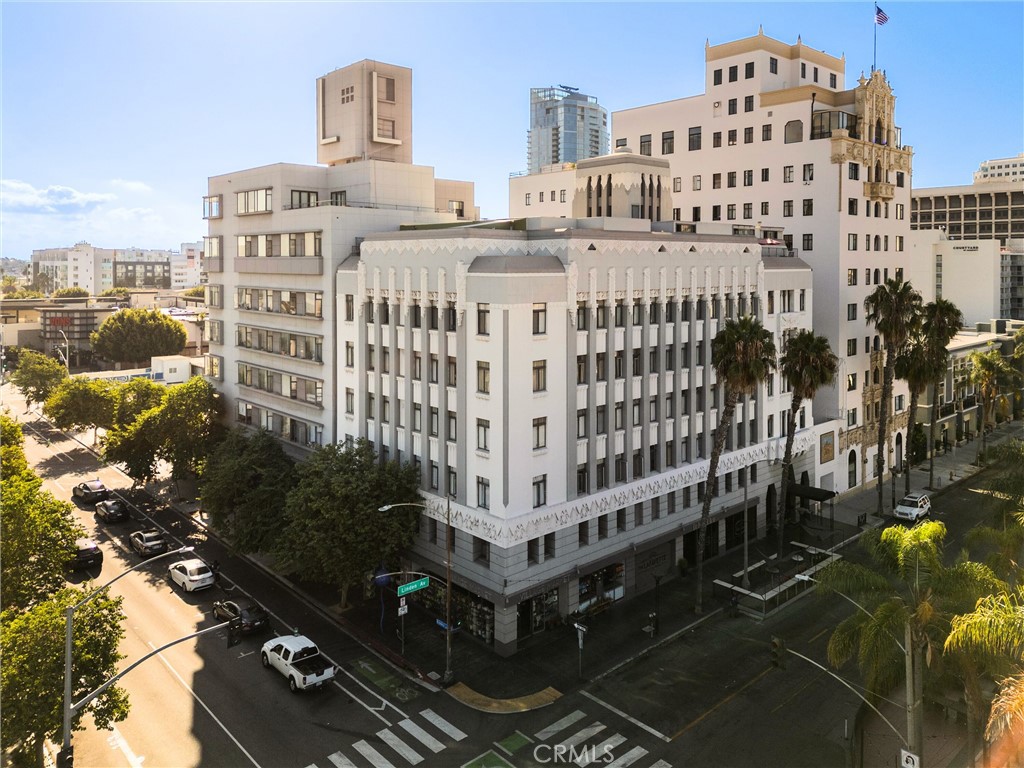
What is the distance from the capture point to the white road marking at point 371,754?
32.6 metres

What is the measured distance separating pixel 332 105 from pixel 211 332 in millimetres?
23312

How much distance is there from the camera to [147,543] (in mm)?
55625

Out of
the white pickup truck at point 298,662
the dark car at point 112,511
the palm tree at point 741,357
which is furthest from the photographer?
the dark car at point 112,511

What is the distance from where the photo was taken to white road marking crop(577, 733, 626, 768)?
109ft

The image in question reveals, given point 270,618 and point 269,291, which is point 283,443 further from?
point 270,618

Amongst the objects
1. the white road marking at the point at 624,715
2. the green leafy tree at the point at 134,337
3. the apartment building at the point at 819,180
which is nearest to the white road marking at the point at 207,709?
the white road marking at the point at 624,715

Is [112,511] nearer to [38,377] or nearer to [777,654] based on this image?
[38,377]

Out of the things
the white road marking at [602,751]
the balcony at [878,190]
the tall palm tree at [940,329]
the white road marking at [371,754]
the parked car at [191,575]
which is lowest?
the white road marking at [602,751]

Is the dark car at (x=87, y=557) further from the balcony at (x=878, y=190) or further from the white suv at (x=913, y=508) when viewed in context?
the balcony at (x=878, y=190)

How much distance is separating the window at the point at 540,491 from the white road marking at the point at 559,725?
11.1 meters

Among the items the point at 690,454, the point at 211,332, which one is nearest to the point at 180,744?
the point at 690,454

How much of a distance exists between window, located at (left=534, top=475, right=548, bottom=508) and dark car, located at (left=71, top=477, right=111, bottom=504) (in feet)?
146

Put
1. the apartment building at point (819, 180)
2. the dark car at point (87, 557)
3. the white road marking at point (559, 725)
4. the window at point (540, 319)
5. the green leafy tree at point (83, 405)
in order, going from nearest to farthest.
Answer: the white road marking at point (559, 725) → the window at point (540, 319) → the dark car at point (87, 557) → the apartment building at point (819, 180) → the green leafy tree at point (83, 405)

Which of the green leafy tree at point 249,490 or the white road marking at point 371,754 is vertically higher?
the green leafy tree at point 249,490
